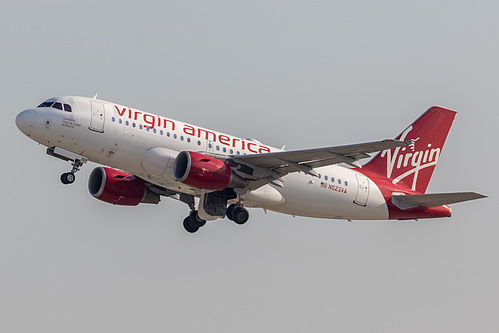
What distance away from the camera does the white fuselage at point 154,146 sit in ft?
136

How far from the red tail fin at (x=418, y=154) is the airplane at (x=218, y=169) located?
0.21 feet

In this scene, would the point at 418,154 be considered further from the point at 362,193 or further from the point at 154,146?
the point at 154,146

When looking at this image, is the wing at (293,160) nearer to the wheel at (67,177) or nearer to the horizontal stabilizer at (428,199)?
the horizontal stabilizer at (428,199)

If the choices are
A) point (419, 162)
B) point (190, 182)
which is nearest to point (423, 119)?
point (419, 162)

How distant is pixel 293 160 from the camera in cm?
4303

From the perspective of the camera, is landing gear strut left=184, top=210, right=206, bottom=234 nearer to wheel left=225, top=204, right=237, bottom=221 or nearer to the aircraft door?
wheel left=225, top=204, right=237, bottom=221

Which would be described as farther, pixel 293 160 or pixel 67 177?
pixel 293 160

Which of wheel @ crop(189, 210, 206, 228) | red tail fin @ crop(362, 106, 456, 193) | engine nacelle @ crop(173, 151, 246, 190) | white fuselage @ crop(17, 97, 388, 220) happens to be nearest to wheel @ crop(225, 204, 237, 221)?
white fuselage @ crop(17, 97, 388, 220)

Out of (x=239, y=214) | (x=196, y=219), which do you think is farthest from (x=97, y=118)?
(x=196, y=219)

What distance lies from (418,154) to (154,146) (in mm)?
16275

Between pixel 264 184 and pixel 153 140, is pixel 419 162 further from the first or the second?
pixel 153 140

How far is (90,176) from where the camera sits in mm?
47875

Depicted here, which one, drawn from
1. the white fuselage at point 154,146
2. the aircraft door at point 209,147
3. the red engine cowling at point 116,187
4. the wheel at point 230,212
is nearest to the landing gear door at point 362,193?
the white fuselage at point 154,146

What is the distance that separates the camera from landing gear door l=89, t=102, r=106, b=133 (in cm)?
4153
